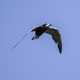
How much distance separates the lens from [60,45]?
35.2 feet

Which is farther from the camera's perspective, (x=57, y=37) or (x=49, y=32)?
(x=49, y=32)

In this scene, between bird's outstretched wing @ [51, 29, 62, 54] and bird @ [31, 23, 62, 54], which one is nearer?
bird @ [31, 23, 62, 54]

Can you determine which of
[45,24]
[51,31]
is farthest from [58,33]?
[45,24]

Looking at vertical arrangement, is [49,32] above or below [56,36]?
above

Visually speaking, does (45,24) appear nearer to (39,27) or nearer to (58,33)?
(39,27)

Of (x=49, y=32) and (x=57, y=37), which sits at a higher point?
(x=49, y=32)

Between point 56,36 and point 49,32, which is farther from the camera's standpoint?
point 49,32

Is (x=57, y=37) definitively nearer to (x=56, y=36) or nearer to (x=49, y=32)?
(x=56, y=36)

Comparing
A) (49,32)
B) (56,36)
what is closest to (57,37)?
(56,36)

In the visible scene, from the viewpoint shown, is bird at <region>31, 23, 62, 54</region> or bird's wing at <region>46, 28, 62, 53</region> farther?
bird's wing at <region>46, 28, 62, 53</region>

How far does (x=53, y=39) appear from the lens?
11.1 metres

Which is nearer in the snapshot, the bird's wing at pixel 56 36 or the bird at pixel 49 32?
the bird at pixel 49 32

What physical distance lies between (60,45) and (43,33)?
2.18 feet

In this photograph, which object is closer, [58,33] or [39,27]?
[39,27]
